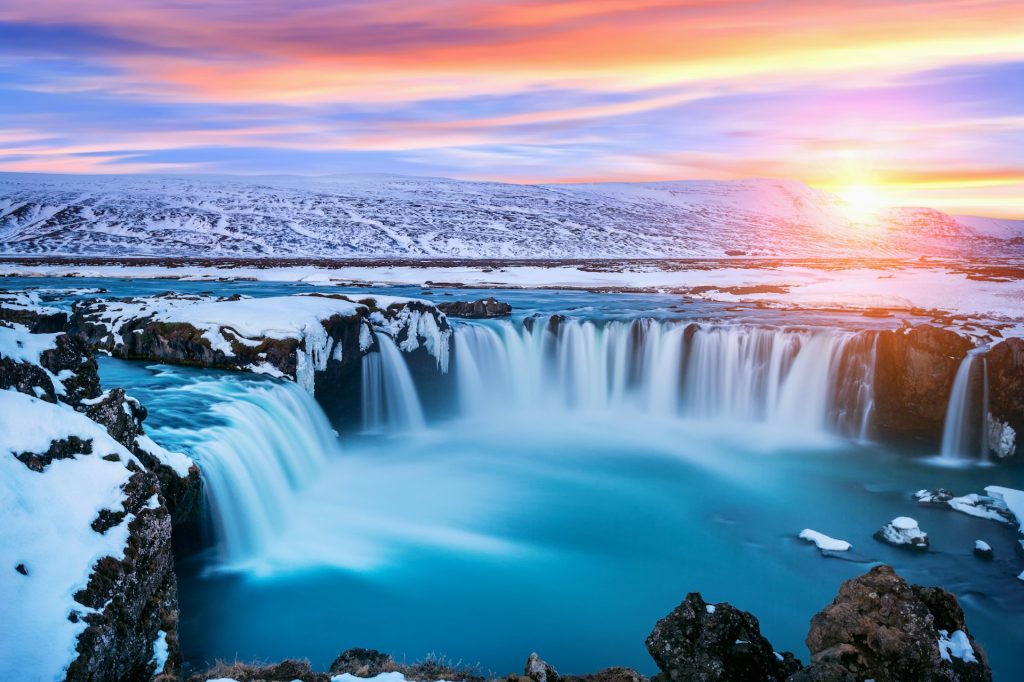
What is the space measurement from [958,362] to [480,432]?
1347cm

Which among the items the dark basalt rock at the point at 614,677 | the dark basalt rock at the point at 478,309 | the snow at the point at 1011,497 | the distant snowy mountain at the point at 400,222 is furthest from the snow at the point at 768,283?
the distant snowy mountain at the point at 400,222

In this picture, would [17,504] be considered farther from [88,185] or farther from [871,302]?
[88,185]

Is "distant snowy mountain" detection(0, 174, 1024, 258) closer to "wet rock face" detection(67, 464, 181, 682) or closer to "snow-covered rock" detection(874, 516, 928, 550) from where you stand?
"snow-covered rock" detection(874, 516, 928, 550)

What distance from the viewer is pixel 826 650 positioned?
A: 641 cm

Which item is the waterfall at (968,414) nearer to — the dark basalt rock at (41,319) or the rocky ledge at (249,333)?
the rocky ledge at (249,333)

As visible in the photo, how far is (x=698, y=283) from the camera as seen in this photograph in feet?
173

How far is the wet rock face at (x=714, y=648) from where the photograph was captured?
6371 mm

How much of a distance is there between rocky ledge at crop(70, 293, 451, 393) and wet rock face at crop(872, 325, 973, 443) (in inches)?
564

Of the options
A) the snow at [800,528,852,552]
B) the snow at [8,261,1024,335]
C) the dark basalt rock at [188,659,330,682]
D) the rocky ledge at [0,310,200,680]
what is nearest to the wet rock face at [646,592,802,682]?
the dark basalt rock at [188,659,330,682]

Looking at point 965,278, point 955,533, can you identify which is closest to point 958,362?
point 955,533

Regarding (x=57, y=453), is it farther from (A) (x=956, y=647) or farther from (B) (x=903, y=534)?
(B) (x=903, y=534)

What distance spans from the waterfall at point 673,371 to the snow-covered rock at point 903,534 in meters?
7.63

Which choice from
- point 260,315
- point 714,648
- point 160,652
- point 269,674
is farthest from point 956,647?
point 260,315

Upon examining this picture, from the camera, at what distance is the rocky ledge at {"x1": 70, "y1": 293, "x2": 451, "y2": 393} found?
1744 cm
